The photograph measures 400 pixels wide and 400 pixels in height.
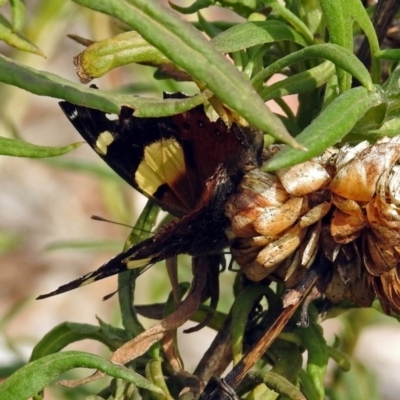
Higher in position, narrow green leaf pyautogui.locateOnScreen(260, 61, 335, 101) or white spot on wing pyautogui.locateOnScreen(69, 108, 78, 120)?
white spot on wing pyautogui.locateOnScreen(69, 108, 78, 120)

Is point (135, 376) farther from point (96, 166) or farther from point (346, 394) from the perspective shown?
point (96, 166)

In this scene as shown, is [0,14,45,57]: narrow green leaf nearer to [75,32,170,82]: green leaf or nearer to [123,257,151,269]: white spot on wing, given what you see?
[75,32,170,82]: green leaf

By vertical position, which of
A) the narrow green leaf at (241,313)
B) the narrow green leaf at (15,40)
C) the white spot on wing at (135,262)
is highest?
the narrow green leaf at (15,40)

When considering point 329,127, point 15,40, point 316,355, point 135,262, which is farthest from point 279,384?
point 15,40

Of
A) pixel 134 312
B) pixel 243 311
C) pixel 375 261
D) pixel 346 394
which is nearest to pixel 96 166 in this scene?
pixel 346 394

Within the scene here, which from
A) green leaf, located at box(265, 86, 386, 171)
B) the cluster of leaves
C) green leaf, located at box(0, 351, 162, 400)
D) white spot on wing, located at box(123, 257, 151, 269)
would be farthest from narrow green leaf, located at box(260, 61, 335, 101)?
green leaf, located at box(0, 351, 162, 400)

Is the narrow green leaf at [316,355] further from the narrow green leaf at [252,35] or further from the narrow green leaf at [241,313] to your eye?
the narrow green leaf at [252,35]

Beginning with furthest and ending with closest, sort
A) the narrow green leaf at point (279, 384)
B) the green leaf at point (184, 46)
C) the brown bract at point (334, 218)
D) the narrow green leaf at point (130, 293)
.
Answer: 1. the narrow green leaf at point (130, 293)
2. the narrow green leaf at point (279, 384)
3. the brown bract at point (334, 218)
4. the green leaf at point (184, 46)

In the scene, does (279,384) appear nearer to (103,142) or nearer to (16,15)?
(103,142)

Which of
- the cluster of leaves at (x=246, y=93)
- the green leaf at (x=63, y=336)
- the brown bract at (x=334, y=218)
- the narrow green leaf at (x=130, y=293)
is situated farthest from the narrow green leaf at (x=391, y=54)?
the green leaf at (x=63, y=336)
